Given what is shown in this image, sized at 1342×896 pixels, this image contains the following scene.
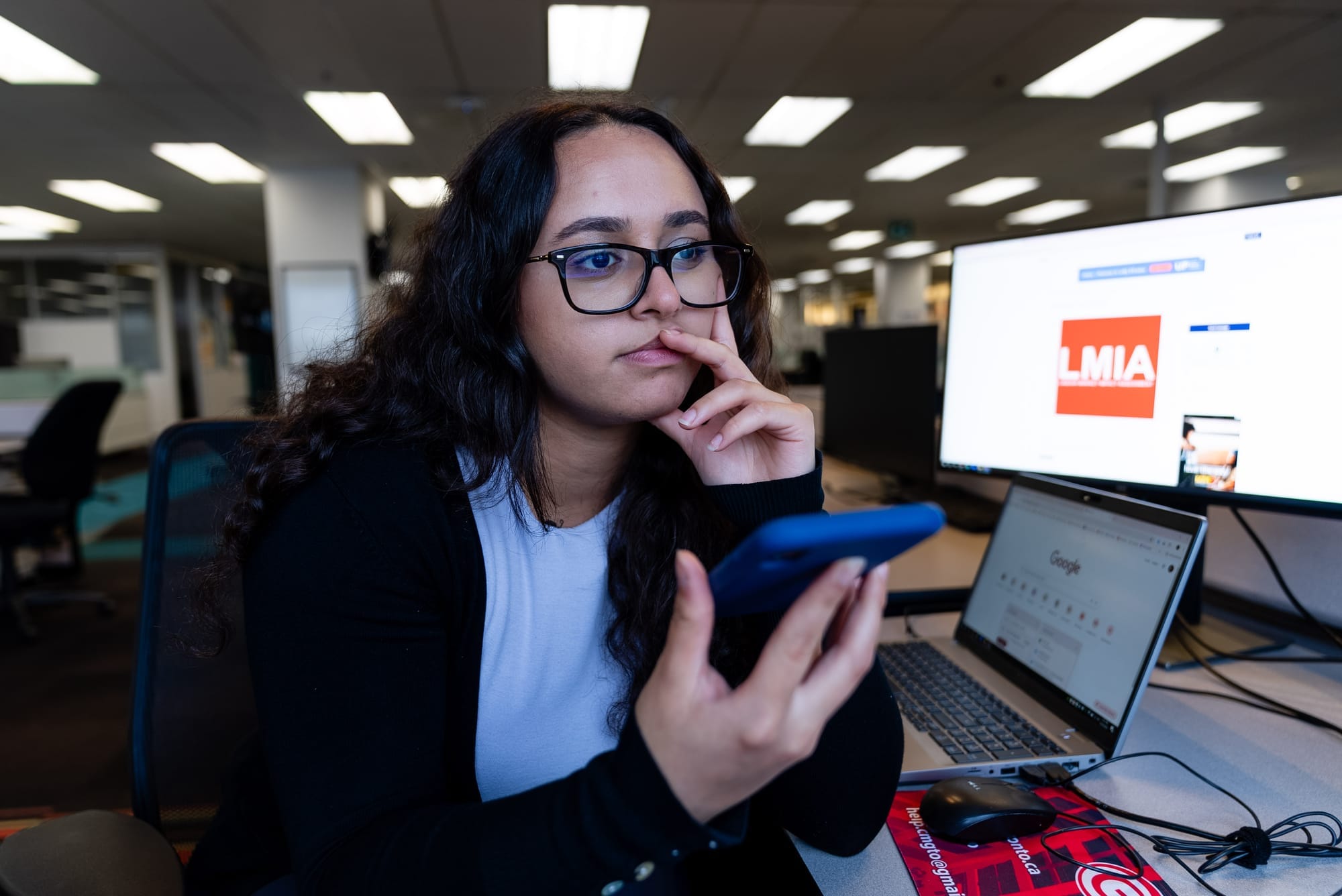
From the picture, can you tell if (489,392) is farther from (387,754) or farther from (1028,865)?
(1028,865)

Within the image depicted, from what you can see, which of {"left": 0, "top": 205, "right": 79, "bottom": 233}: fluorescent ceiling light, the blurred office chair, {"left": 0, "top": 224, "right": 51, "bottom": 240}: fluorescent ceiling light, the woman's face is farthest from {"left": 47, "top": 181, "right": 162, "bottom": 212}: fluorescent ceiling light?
the woman's face

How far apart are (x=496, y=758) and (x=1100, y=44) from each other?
504 cm

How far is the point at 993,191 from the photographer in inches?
314

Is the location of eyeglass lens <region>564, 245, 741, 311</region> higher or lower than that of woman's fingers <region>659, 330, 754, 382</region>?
higher

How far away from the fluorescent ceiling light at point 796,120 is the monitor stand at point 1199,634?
4689 mm

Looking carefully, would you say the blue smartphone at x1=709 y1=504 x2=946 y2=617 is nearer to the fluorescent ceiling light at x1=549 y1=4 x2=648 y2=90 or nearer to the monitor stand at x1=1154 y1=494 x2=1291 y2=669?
the monitor stand at x1=1154 y1=494 x2=1291 y2=669

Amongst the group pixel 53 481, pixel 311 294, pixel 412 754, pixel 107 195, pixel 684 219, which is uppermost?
pixel 107 195

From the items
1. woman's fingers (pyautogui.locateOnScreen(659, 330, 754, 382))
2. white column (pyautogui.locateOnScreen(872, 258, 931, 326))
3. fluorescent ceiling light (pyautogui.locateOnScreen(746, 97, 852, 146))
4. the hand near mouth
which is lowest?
the hand near mouth

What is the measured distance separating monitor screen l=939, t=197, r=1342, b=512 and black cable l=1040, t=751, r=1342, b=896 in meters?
0.36

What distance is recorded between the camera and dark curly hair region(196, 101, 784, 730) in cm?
81

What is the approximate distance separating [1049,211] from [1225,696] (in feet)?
31.1

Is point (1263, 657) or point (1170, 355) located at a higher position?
point (1170, 355)

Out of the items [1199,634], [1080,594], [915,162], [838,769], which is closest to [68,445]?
[838,769]

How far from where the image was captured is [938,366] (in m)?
1.83
